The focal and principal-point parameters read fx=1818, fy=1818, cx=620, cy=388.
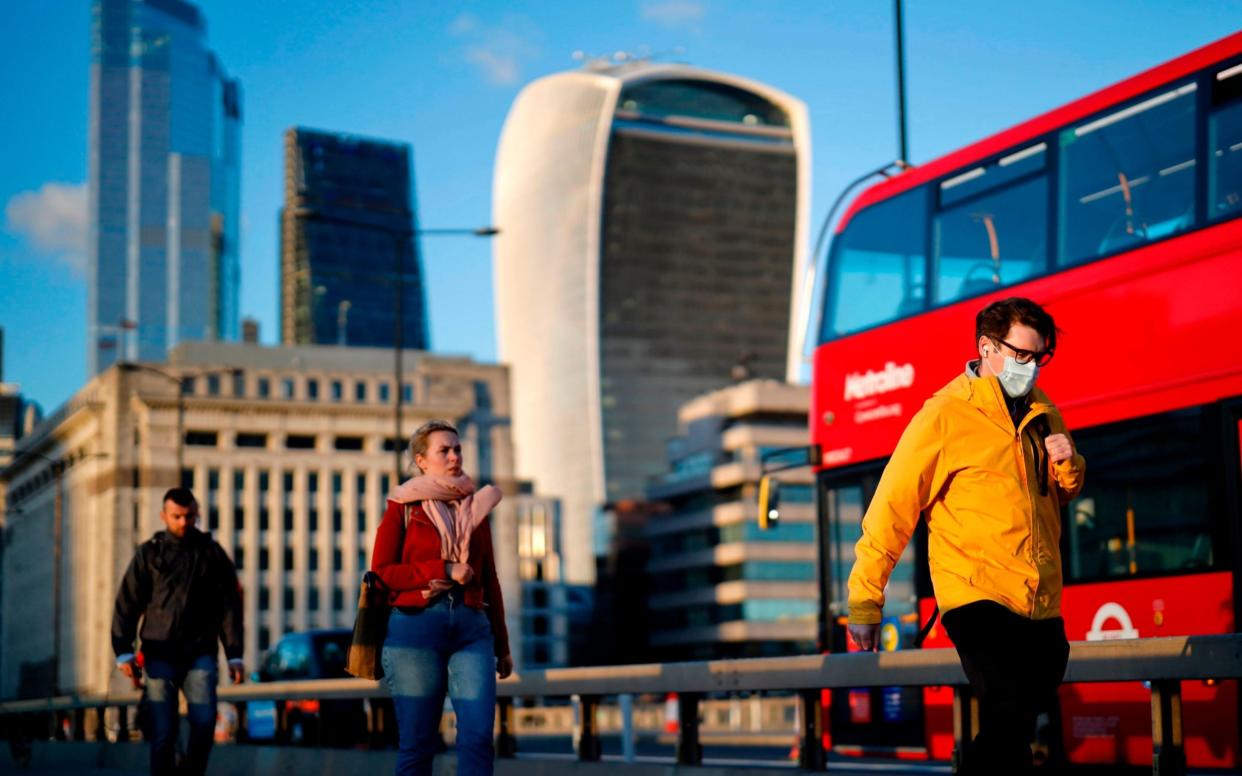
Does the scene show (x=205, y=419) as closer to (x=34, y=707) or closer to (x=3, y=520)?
(x=3, y=520)

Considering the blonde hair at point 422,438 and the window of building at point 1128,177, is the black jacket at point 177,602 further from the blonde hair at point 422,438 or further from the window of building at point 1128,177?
the window of building at point 1128,177

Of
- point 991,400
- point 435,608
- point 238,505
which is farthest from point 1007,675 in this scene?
point 238,505

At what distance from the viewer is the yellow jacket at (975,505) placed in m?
5.26

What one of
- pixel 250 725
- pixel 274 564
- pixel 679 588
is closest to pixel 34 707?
pixel 250 725

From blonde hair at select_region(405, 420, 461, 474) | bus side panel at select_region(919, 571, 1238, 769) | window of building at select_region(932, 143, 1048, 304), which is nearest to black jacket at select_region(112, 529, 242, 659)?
blonde hair at select_region(405, 420, 461, 474)

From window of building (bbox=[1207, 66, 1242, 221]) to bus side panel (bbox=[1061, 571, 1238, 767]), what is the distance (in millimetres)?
2186

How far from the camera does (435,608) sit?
294 inches

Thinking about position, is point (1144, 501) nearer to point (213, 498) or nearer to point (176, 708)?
point (176, 708)

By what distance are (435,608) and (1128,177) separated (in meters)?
6.33

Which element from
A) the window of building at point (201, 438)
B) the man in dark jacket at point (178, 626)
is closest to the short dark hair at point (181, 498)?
the man in dark jacket at point (178, 626)

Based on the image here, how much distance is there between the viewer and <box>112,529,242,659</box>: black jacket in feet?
33.9

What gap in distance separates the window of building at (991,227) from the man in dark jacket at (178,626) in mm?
5760

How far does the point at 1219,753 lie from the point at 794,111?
555ft

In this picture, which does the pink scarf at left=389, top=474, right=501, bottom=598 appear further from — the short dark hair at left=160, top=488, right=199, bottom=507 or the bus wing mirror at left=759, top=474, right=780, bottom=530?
the bus wing mirror at left=759, top=474, right=780, bottom=530
